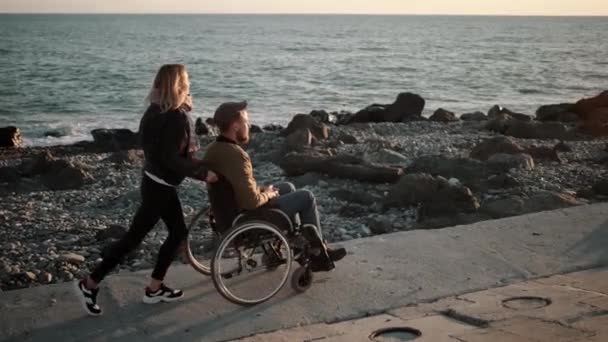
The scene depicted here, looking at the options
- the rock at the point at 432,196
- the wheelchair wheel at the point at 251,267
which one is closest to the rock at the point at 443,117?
the rock at the point at 432,196

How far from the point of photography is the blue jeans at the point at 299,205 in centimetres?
539

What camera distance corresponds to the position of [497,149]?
43.4 ft

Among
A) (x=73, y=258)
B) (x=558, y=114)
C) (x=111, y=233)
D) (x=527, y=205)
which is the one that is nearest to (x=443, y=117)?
(x=558, y=114)

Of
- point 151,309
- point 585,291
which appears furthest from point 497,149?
point 151,309

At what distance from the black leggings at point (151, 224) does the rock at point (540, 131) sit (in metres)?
13.3

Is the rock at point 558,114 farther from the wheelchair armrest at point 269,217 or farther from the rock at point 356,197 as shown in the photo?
the wheelchair armrest at point 269,217

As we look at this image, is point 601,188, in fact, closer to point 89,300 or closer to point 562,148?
point 562,148

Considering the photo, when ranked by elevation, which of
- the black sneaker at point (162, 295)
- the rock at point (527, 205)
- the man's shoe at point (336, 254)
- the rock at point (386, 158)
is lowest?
the rock at point (386, 158)

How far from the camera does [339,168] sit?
37.8 feet

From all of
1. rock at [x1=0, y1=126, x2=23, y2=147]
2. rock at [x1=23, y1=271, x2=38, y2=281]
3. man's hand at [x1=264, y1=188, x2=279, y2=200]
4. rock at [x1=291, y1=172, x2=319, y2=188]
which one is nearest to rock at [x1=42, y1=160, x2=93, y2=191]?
rock at [x1=291, y1=172, x2=319, y2=188]

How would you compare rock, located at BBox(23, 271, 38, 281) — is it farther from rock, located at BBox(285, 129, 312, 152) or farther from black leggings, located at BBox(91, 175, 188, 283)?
rock, located at BBox(285, 129, 312, 152)

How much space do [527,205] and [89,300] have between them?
510cm

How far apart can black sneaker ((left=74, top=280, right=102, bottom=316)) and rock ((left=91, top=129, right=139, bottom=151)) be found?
1478 cm

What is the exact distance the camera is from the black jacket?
4.93 meters
